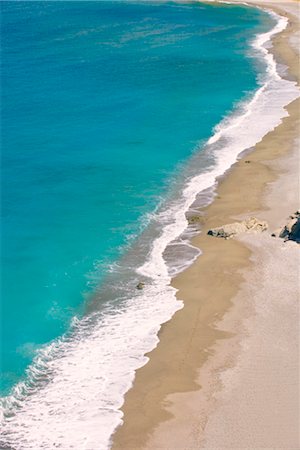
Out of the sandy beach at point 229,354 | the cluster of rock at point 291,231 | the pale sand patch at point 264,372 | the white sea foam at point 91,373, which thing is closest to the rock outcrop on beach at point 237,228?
the sandy beach at point 229,354

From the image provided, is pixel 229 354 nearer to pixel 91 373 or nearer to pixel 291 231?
pixel 91 373

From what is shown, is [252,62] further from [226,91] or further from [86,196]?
[86,196]

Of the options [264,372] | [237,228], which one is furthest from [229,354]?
[237,228]

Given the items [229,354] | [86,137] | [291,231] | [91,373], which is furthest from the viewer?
[86,137]

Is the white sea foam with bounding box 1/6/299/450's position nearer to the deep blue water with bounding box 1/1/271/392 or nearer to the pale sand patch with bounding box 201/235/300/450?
the deep blue water with bounding box 1/1/271/392

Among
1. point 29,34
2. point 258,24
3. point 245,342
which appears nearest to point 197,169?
point 245,342

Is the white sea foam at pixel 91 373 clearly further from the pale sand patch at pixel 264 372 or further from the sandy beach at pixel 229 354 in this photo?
the pale sand patch at pixel 264 372
